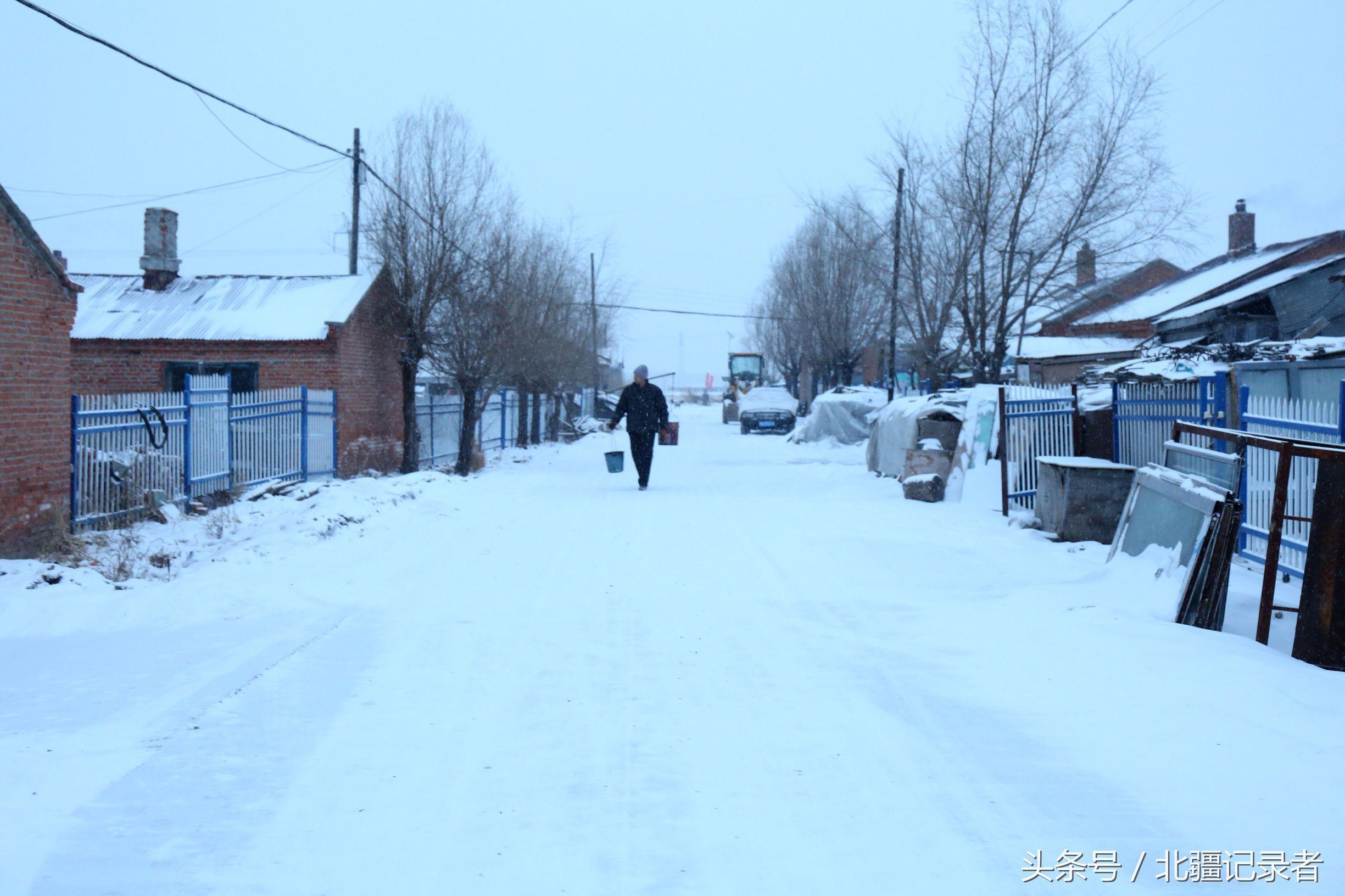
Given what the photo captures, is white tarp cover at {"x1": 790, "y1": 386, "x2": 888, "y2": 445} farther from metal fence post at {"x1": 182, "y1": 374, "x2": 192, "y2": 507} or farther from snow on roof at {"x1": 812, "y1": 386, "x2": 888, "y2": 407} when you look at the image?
metal fence post at {"x1": 182, "y1": 374, "x2": 192, "y2": 507}

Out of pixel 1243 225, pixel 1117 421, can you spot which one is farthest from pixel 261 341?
pixel 1243 225

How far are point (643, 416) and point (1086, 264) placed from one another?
8888mm

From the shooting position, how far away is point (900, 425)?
59.7 feet

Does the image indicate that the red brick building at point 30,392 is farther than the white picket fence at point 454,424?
No

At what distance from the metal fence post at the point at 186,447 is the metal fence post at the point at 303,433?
3.51m

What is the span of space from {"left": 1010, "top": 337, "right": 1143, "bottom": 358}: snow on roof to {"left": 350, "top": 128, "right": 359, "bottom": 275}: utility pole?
18.7 m

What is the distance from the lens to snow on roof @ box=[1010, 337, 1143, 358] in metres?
31.2

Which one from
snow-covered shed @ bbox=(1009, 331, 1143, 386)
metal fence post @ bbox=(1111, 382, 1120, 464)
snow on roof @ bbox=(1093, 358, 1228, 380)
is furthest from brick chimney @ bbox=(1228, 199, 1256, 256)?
metal fence post @ bbox=(1111, 382, 1120, 464)

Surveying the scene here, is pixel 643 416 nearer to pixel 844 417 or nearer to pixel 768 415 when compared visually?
pixel 844 417

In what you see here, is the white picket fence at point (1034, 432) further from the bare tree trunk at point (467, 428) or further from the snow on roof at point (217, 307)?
the snow on roof at point (217, 307)

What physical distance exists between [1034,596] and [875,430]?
12.6m

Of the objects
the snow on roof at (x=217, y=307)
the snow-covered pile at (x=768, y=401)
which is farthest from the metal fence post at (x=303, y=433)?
the snow-covered pile at (x=768, y=401)

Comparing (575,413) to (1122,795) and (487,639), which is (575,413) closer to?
(487,639)

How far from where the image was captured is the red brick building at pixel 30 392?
984cm
